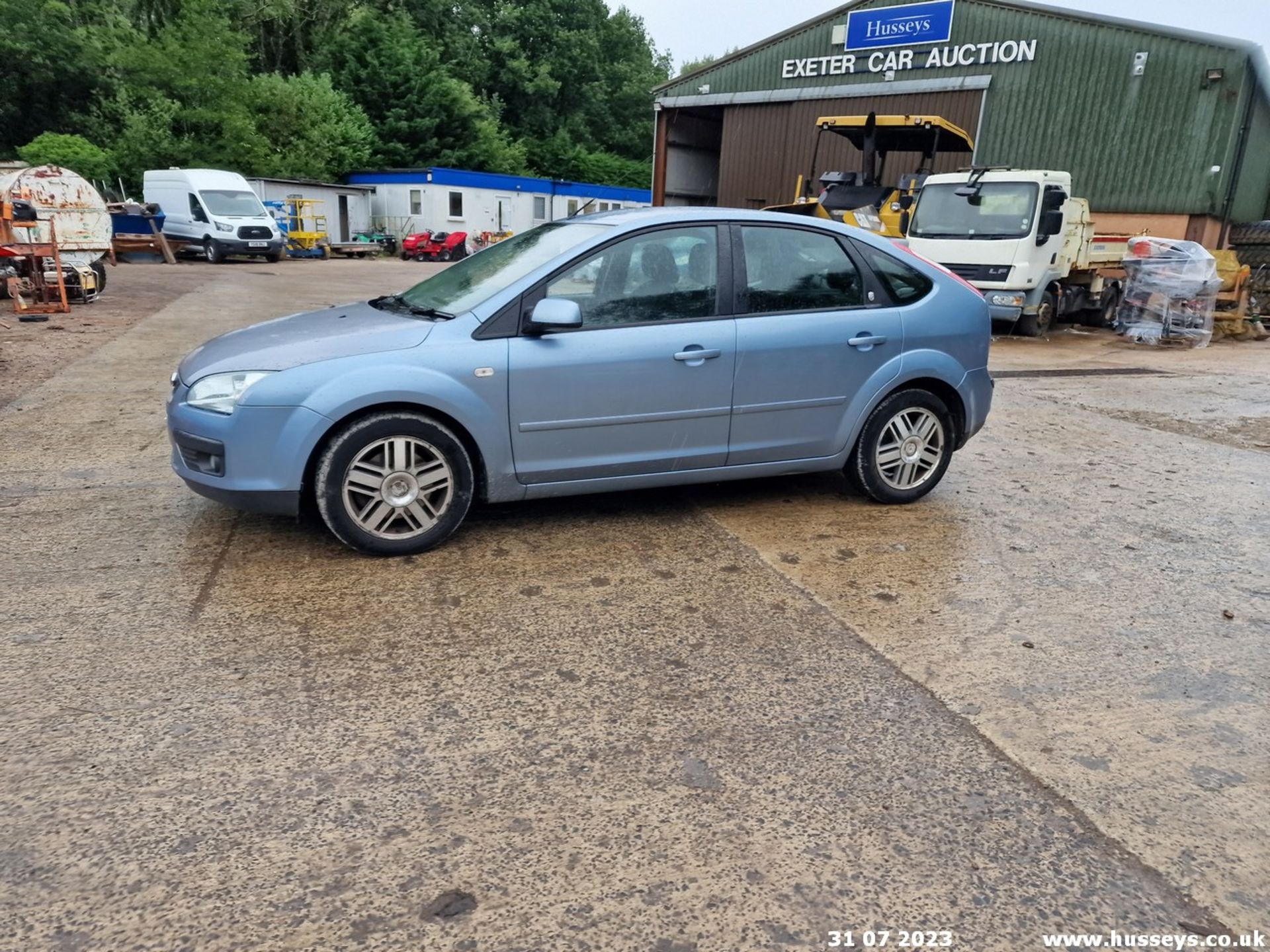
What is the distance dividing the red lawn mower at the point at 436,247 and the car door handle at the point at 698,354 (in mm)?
31097

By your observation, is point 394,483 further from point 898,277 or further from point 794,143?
point 794,143

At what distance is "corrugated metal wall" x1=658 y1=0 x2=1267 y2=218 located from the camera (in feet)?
60.1

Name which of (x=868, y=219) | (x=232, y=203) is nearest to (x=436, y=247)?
(x=232, y=203)

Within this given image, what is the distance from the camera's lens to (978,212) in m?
14.1

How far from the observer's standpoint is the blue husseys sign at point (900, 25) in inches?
836

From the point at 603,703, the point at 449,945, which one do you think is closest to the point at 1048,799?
the point at 603,703

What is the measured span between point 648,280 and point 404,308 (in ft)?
4.28

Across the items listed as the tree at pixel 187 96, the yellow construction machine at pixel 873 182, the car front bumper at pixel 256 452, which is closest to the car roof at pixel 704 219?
the car front bumper at pixel 256 452

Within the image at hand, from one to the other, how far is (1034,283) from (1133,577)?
10.8 m

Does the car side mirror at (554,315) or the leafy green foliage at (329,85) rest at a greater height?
the leafy green foliage at (329,85)

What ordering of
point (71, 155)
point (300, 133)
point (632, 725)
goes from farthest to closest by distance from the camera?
1. point (300, 133)
2. point (71, 155)
3. point (632, 725)

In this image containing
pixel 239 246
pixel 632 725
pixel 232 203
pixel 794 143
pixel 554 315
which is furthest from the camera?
pixel 232 203

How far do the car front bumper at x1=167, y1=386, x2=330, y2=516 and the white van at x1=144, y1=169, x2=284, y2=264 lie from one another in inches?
1004
